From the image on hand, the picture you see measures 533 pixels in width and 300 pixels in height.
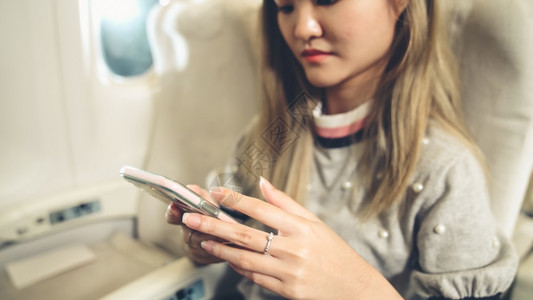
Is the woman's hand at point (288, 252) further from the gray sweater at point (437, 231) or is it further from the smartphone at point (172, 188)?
the gray sweater at point (437, 231)

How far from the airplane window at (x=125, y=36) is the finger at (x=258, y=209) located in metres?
1.11

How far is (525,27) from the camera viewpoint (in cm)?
67

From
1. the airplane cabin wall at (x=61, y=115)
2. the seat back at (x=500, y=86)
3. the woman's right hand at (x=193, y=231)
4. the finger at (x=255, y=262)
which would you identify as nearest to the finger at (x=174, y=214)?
the woman's right hand at (x=193, y=231)

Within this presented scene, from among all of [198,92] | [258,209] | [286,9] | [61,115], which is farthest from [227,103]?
[258,209]

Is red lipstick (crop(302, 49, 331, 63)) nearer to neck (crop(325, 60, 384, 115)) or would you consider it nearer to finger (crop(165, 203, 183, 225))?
neck (crop(325, 60, 384, 115))

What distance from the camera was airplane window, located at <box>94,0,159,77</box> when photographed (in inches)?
53.6

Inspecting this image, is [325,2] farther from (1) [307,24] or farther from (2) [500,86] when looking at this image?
(2) [500,86]

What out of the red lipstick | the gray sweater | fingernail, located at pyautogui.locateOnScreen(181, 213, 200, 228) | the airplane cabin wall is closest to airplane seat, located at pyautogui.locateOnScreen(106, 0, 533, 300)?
the gray sweater

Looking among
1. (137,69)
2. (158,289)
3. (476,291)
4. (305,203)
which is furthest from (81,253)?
(476,291)

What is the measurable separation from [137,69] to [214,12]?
54cm

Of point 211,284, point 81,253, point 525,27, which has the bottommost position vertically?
point 81,253

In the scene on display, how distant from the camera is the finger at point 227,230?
0.49 metres

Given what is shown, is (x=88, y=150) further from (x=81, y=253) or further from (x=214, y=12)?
(x=214, y=12)

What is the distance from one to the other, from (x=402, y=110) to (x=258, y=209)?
1.30ft
